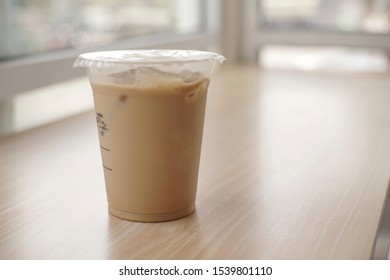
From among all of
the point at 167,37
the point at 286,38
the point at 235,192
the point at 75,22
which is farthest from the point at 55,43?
the point at 286,38

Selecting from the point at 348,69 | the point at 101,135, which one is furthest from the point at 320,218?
the point at 348,69

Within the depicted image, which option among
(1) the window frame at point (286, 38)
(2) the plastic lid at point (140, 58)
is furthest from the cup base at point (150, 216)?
(1) the window frame at point (286, 38)

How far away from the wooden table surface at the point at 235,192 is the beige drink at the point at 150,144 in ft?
0.09

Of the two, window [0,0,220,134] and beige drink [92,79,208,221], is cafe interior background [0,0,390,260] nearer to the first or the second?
window [0,0,220,134]

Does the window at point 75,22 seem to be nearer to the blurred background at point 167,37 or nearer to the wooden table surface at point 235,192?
the blurred background at point 167,37

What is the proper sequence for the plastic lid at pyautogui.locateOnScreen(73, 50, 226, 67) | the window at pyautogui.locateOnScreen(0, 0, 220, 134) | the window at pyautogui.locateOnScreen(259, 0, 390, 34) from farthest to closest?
the window at pyautogui.locateOnScreen(259, 0, 390, 34) → the window at pyautogui.locateOnScreen(0, 0, 220, 134) → the plastic lid at pyautogui.locateOnScreen(73, 50, 226, 67)

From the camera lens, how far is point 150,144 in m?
0.60

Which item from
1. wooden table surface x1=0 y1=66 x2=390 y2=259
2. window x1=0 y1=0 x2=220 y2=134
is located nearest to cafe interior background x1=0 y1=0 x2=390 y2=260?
window x1=0 y1=0 x2=220 y2=134

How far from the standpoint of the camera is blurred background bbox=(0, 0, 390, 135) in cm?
122

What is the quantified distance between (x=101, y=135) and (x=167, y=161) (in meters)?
0.08

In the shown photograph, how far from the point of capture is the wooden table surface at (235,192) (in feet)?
1.92

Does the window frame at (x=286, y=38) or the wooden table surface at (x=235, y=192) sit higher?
the wooden table surface at (x=235, y=192)

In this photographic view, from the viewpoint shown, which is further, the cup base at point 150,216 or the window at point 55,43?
the window at point 55,43

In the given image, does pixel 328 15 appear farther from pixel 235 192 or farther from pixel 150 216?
pixel 150 216
